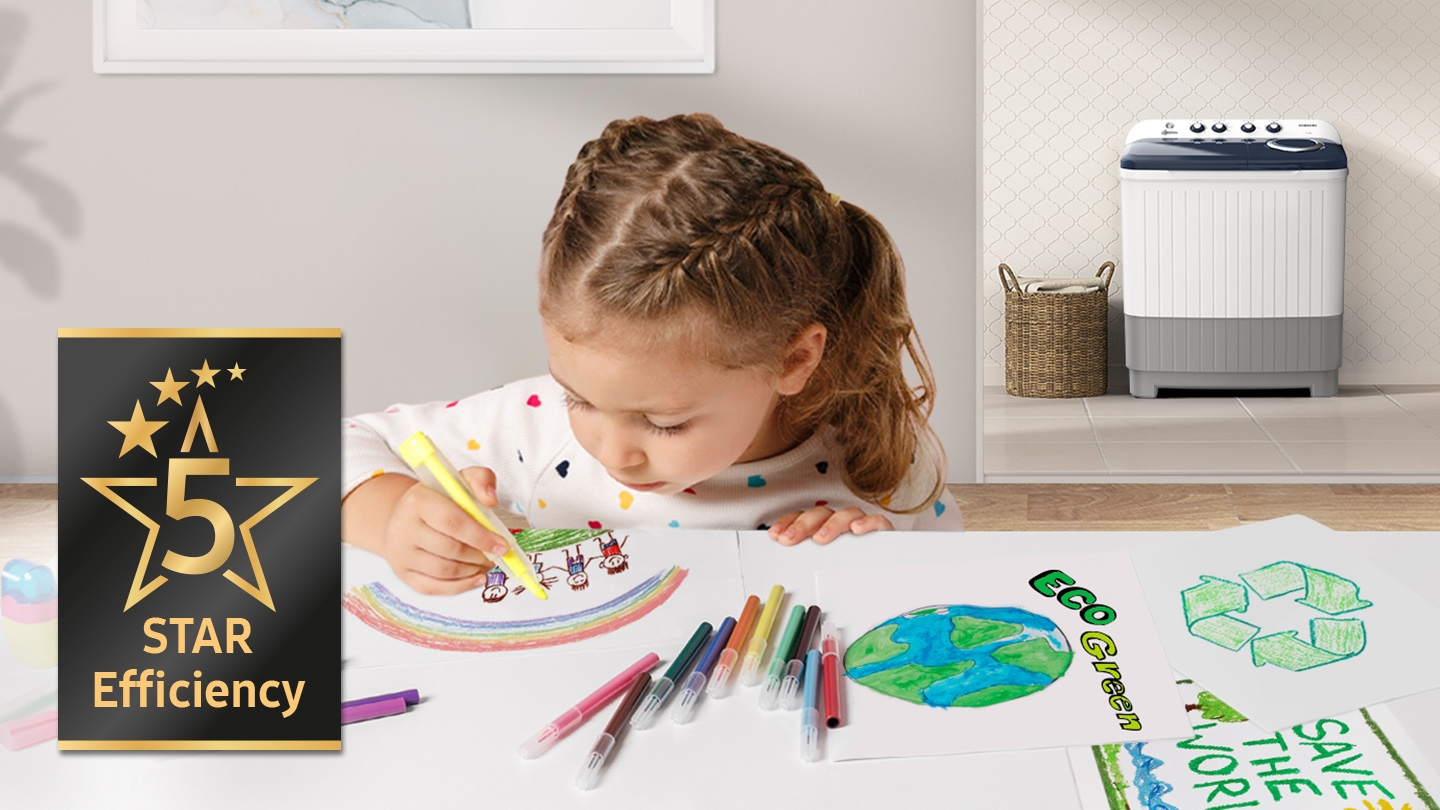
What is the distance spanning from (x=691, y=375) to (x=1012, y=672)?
359 millimetres

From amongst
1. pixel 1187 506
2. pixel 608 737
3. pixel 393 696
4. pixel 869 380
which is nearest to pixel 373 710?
pixel 393 696

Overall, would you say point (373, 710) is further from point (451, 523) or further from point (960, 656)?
point (960, 656)

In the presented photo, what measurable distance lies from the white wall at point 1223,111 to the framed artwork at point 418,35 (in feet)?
5.91

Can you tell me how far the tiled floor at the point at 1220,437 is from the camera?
2576 millimetres

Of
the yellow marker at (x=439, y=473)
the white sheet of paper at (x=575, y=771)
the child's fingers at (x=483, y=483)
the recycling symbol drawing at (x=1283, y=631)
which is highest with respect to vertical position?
the yellow marker at (x=439, y=473)

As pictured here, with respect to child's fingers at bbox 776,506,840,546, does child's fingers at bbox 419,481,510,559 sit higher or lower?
higher

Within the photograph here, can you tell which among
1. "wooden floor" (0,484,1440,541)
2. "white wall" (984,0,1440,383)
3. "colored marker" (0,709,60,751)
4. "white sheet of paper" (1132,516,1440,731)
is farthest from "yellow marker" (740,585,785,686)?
"white wall" (984,0,1440,383)

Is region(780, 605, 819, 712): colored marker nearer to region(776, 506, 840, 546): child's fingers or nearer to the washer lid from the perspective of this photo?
region(776, 506, 840, 546): child's fingers

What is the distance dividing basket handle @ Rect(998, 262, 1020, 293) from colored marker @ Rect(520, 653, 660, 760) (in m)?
3.07

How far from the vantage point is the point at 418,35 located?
7.09 feet

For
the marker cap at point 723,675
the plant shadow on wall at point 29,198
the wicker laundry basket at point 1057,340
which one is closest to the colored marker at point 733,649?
the marker cap at point 723,675

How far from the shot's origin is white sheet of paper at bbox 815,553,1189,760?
21.3 inches

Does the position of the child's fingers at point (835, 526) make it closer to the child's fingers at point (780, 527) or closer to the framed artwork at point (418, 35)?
the child's fingers at point (780, 527)

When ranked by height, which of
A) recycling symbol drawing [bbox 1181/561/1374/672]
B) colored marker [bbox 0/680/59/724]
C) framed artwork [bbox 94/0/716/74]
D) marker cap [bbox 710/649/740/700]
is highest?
framed artwork [bbox 94/0/716/74]
